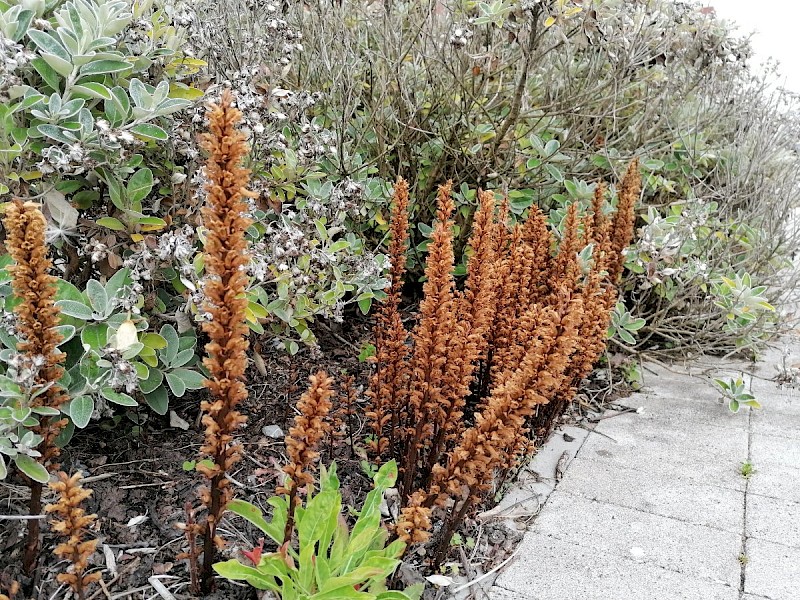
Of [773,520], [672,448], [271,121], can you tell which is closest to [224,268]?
[271,121]

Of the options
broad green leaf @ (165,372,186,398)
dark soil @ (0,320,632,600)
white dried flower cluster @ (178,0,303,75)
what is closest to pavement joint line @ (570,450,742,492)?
dark soil @ (0,320,632,600)

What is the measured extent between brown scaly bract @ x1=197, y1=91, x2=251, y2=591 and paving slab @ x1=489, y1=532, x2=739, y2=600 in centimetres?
114

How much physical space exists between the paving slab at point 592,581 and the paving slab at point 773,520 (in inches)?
17.0

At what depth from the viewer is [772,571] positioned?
250 centimetres

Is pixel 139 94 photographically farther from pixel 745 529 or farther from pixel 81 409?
pixel 745 529

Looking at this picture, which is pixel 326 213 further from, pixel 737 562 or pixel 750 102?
pixel 750 102

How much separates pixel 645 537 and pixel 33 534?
6.90 ft

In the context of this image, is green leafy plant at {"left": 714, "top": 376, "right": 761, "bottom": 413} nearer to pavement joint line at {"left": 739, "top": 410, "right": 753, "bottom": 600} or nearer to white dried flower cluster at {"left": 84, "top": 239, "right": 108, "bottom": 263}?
pavement joint line at {"left": 739, "top": 410, "right": 753, "bottom": 600}

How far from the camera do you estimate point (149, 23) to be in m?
2.46

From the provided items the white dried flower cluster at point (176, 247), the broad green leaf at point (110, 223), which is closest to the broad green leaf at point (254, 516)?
the white dried flower cluster at point (176, 247)

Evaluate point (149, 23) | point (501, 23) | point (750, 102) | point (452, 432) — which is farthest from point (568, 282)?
point (750, 102)

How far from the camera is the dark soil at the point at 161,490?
7.13ft

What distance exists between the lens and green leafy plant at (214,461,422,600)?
1.86m

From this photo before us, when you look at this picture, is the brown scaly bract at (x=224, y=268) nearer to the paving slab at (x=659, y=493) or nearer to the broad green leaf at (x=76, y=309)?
the broad green leaf at (x=76, y=309)
